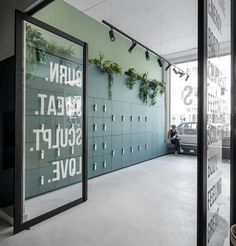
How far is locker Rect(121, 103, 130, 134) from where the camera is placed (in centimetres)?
555

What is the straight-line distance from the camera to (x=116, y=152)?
5.29 m

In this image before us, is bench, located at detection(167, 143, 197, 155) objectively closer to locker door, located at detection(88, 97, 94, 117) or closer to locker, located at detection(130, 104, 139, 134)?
locker, located at detection(130, 104, 139, 134)

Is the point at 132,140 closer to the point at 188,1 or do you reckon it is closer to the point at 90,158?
the point at 90,158

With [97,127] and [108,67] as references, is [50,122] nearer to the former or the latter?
[97,127]

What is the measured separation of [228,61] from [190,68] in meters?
6.15

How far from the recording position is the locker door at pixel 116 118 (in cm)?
519

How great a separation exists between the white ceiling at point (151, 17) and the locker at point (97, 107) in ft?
6.49

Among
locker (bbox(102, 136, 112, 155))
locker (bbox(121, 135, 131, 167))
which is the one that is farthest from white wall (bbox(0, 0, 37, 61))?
locker (bbox(121, 135, 131, 167))

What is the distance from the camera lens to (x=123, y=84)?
5582 millimetres

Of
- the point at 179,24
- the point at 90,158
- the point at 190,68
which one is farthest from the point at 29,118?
the point at 190,68

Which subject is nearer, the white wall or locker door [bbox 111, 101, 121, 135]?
the white wall

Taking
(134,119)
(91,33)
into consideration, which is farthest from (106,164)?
(91,33)

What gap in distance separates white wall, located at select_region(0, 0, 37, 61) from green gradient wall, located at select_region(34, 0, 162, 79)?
93 cm

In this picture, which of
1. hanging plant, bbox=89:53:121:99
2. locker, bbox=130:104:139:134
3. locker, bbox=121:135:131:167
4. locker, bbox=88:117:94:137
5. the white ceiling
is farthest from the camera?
locker, bbox=130:104:139:134
